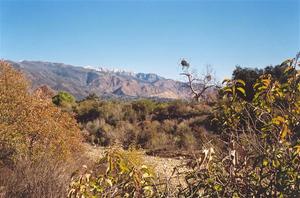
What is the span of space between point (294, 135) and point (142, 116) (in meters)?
20.9

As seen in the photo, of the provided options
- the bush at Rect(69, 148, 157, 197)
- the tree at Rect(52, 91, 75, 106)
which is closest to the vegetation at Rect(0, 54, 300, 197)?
the bush at Rect(69, 148, 157, 197)

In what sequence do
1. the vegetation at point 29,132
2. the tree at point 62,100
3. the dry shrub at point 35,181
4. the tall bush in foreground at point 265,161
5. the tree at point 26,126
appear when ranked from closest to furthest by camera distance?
1. the tall bush in foreground at point 265,161
2. the dry shrub at point 35,181
3. the vegetation at point 29,132
4. the tree at point 26,126
5. the tree at point 62,100

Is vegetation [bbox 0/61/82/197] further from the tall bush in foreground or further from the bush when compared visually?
the tall bush in foreground

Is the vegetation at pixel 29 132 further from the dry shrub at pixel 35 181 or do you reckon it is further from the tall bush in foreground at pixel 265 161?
the tall bush in foreground at pixel 265 161

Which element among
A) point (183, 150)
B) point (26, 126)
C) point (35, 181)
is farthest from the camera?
point (183, 150)

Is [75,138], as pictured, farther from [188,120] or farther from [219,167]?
[188,120]

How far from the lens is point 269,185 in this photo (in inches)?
103

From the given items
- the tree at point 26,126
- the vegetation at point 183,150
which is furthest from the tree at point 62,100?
the tree at point 26,126

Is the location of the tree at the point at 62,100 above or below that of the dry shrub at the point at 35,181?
above

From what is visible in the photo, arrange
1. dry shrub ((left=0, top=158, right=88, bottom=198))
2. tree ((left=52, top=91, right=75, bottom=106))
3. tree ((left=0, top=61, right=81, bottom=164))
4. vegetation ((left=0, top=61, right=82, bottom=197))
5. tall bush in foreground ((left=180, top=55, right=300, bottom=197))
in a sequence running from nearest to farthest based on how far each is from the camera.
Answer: tall bush in foreground ((left=180, top=55, right=300, bottom=197)) < dry shrub ((left=0, top=158, right=88, bottom=198)) < vegetation ((left=0, top=61, right=82, bottom=197)) < tree ((left=0, top=61, right=81, bottom=164)) < tree ((left=52, top=91, right=75, bottom=106))

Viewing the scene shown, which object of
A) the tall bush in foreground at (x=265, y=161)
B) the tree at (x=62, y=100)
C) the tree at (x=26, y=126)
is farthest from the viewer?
the tree at (x=62, y=100)

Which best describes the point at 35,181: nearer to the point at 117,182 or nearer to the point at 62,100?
the point at 117,182

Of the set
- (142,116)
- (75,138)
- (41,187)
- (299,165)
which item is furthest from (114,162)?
(142,116)

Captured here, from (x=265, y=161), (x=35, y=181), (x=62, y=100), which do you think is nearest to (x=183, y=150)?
(x=35, y=181)
